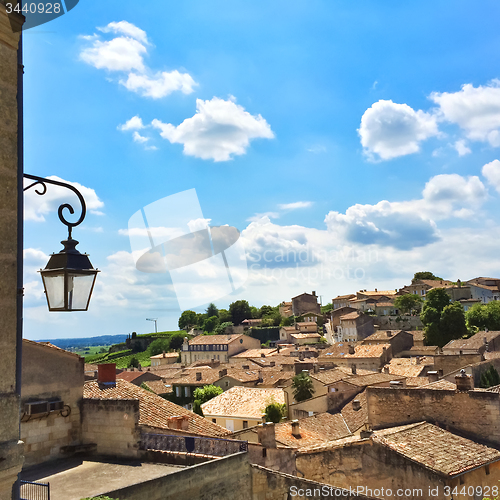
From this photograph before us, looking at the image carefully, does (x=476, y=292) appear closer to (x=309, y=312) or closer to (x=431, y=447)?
(x=309, y=312)

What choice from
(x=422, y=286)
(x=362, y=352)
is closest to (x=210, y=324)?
(x=422, y=286)

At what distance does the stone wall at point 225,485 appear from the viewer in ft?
25.7

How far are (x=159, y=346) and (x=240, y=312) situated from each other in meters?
21.5

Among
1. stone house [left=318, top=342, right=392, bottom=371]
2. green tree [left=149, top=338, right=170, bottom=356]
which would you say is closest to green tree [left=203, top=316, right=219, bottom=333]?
green tree [left=149, top=338, right=170, bottom=356]

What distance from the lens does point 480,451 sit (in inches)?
602

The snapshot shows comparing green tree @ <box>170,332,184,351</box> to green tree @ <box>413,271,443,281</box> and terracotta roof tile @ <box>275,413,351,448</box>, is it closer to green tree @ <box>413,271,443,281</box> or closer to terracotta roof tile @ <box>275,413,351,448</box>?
green tree @ <box>413,271,443,281</box>

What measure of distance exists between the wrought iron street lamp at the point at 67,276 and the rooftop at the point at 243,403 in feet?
Result: 105

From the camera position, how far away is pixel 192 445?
35.1 feet

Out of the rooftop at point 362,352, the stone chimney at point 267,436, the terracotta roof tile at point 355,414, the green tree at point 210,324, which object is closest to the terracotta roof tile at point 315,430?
the terracotta roof tile at point 355,414

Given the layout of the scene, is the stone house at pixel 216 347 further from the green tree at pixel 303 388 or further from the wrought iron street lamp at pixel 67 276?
the wrought iron street lamp at pixel 67 276

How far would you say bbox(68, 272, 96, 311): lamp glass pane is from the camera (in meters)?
4.20

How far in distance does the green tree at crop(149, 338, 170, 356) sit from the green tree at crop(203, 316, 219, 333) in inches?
414

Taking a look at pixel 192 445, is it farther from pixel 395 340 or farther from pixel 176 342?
pixel 176 342

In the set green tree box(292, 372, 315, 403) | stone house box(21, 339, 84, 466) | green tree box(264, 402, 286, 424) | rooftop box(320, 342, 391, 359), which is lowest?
green tree box(264, 402, 286, 424)
